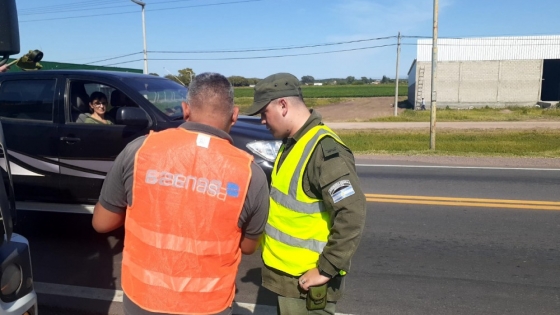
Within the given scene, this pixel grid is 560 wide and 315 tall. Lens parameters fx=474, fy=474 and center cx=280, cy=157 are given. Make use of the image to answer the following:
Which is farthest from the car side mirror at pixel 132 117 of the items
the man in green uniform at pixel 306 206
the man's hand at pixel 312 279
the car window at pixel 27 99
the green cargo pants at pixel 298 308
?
the man's hand at pixel 312 279

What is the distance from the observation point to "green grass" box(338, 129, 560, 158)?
13695 mm

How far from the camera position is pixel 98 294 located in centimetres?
421

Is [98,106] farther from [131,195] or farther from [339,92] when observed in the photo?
[339,92]

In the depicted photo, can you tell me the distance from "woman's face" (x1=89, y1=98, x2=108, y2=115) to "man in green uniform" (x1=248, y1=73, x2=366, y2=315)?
3.77 meters

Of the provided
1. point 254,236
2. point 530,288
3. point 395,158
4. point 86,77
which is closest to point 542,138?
point 395,158

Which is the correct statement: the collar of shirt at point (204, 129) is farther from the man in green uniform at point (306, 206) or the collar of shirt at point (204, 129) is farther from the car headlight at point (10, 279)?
the car headlight at point (10, 279)

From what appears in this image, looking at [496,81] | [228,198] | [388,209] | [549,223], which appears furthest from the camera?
[496,81]

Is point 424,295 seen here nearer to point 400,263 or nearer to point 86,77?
point 400,263

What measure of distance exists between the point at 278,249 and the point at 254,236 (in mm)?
386

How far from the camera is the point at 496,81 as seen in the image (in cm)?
4100

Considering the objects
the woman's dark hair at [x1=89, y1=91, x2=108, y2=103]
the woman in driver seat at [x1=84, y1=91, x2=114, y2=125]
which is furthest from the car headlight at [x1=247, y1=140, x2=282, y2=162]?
the woman's dark hair at [x1=89, y1=91, x2=108, y2=103]

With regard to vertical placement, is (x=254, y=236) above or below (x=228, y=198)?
below

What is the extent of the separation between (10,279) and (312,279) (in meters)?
1.47

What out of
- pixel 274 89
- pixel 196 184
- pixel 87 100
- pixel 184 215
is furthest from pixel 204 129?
pixel 87 100
